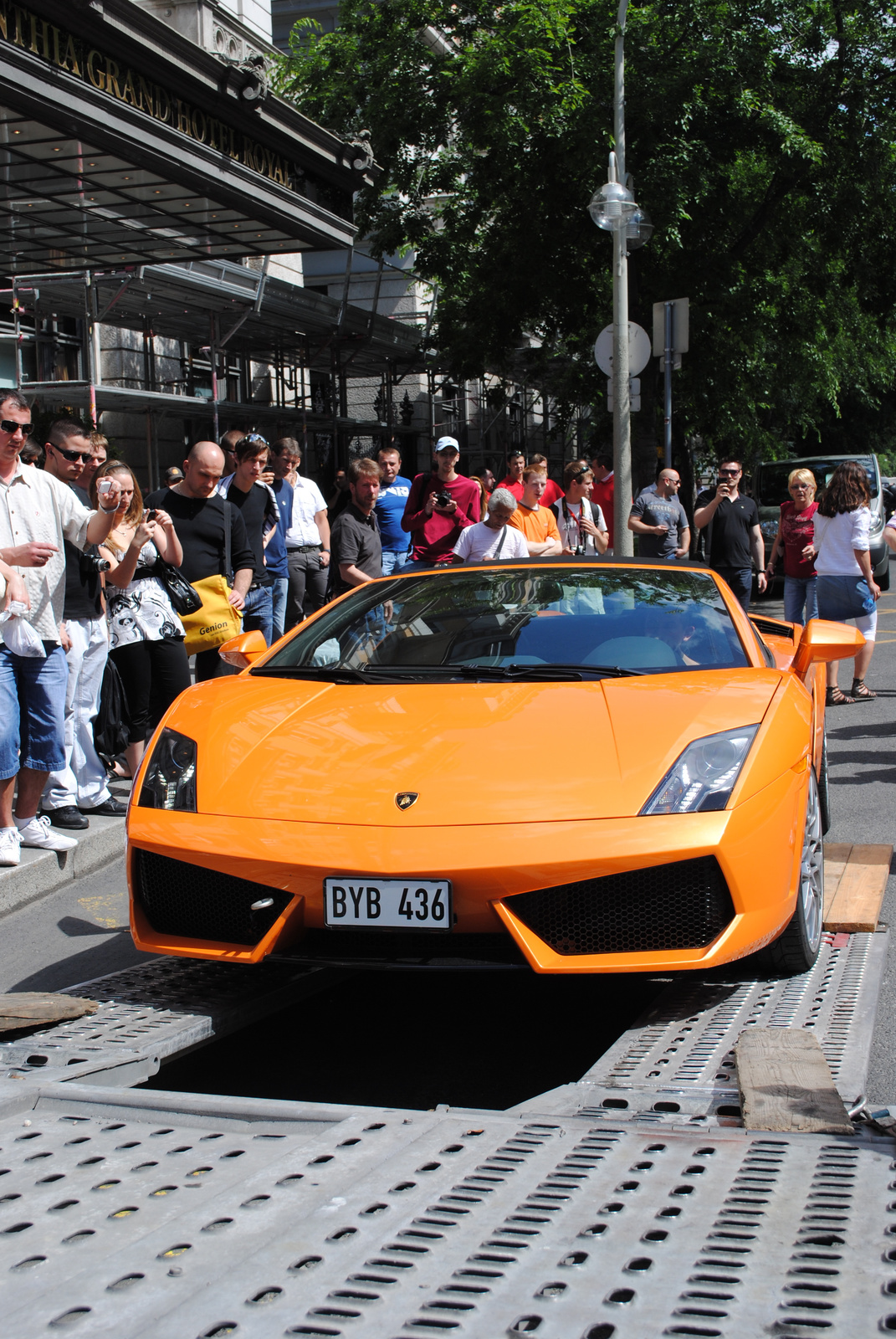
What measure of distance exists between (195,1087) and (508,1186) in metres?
1.38

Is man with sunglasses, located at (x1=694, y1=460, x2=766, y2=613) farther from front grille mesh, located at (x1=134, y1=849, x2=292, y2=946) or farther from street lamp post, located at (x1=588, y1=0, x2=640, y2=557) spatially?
front grille mesh, located at (x1=134, y1=849, x2=292, y2=946)

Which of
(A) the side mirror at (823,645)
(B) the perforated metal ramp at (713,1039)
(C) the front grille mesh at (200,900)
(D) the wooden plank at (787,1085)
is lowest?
(B) the perforated metal ramp at (713,1039)

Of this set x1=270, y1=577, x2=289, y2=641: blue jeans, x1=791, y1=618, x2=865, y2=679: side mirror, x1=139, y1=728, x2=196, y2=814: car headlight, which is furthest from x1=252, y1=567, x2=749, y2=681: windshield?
x1=270, y1=577, x2=289, y2=641: blue jeans

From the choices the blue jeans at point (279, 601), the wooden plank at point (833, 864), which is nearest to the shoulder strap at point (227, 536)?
the blue jeans at point (279, 601)

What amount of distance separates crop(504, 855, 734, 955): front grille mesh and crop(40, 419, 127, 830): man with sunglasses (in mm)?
3557

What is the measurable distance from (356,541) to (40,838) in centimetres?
460

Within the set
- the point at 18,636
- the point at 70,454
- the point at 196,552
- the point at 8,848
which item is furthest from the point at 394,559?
the point at 8,848

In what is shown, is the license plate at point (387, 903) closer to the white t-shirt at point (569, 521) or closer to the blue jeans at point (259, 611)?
the blue jeans at point (259, 611)

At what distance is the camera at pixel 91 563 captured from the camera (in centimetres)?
A: 629

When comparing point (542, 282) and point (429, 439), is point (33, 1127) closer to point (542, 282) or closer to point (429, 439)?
point (542, 282)

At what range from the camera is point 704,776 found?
3385 millimetres

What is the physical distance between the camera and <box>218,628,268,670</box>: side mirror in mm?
4840

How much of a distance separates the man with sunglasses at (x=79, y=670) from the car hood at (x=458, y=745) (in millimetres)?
2303

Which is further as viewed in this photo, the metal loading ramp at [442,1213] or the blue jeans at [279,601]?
the blue jeans at [279,601]
